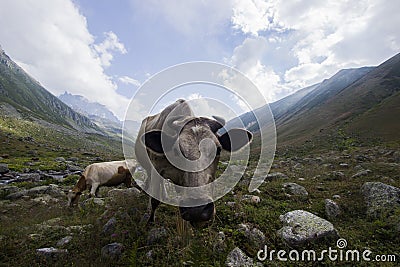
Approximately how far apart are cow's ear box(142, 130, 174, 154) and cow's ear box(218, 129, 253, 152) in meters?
1.81

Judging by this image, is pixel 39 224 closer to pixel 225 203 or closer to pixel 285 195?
pixel 225 203

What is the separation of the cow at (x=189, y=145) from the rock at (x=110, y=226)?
42.9 inches

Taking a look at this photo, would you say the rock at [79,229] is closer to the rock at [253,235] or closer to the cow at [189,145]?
the cow at [189,145]

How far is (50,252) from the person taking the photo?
5.82 metres

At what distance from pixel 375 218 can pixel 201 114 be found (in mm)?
6261

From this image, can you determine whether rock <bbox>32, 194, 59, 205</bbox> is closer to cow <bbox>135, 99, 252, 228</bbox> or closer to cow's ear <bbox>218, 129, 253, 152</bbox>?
cow <bbox>135, 99, 252, 228</bbox>

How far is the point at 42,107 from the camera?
589 feet

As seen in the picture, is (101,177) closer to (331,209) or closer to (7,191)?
(7,191)

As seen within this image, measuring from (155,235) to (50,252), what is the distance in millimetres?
2701

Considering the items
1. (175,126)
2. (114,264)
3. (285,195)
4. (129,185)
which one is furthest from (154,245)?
(129,185)

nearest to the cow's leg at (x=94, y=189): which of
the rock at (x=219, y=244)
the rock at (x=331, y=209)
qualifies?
the rock at (x=219, y=244)

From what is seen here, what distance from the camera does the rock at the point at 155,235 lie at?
6027 millimetres

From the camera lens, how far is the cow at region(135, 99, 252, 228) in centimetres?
459

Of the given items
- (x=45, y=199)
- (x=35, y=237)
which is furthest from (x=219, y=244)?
(x=45, y=199)
